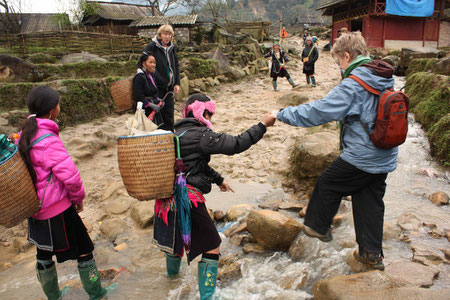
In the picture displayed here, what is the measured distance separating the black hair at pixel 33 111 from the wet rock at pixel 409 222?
3.62 metres

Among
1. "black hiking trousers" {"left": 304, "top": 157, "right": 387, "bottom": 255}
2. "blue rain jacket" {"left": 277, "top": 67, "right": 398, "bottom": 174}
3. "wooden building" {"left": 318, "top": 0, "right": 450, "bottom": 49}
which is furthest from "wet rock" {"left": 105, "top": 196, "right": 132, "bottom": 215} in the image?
"wooden building" {"left": 318, "top": 0, "right": 450, "bottom": 49}

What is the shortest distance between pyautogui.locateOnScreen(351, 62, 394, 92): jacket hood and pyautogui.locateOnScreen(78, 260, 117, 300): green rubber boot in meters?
2.59

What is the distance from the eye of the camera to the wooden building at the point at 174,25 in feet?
73.1

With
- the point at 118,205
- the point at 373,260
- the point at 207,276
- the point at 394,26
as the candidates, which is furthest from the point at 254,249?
the point at 394,26

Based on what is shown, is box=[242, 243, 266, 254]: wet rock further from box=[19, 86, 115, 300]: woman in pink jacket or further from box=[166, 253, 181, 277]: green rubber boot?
box=[19, 86, 115, 300]: woman in pink jacket

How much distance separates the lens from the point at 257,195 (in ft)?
16.5

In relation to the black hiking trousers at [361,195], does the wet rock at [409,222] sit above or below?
below

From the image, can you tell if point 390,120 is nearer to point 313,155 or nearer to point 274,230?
point 274,230

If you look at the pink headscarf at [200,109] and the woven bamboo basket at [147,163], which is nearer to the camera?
the woven bamboo basket at [147,163]

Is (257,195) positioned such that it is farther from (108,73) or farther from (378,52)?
(378,52)

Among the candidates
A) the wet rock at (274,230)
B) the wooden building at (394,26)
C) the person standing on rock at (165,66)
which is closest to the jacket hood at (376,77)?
the wet rock at (274,230)

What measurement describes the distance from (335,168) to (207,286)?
4.55 feet

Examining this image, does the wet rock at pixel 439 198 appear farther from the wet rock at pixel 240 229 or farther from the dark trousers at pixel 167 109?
the dark trousers at pixel 167 109

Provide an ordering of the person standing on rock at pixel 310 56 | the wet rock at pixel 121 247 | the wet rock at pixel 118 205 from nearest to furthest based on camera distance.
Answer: the wet rock at pixel 121 247
the wet rock at pixel 118 205
the person standing on rock at pixel 310 56
